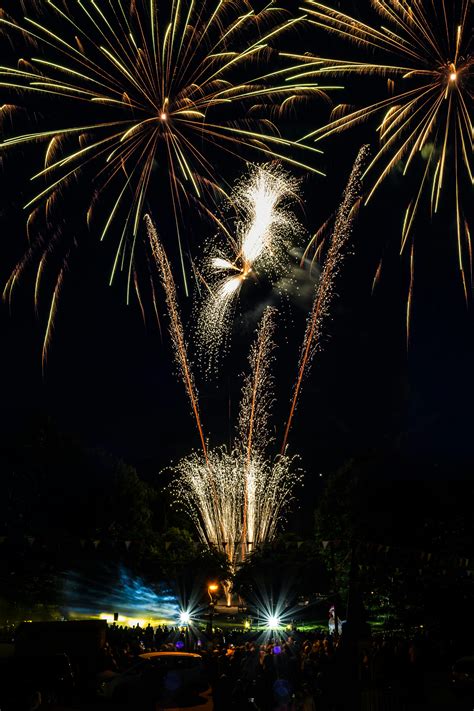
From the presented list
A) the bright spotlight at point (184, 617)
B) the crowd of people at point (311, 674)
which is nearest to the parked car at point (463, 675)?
the crowd of people at point (311, 674)

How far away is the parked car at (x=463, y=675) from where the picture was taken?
15.6 meters

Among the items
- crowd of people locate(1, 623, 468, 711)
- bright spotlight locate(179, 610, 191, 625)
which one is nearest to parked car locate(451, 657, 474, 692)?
crowd of people locate(1, 623, 468, 711)

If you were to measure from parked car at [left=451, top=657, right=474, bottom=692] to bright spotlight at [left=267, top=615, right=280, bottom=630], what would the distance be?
24515 mm

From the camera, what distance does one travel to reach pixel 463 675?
16078mm

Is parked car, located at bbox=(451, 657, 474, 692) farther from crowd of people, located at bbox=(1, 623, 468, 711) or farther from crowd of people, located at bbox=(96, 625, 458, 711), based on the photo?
crowd of people, located at bbox=(96, 625, 458, 711)

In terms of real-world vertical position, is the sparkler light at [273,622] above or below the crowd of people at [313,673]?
above

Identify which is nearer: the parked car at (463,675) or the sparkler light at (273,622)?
the parked car at (463,675)

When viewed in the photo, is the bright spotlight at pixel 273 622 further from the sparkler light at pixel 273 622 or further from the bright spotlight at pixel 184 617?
the bright spotlight at pixel 184 617

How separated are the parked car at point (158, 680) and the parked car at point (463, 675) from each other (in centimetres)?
625

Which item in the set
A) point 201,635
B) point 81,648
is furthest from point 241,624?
point 81,648

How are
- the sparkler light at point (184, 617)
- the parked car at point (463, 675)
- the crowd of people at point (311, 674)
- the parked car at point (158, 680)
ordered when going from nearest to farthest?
the crowd of people at point (311, 674) → the parked car at point (158, 680) → the parked car at point (463, 675) → the sparkler light at point (184, 617)

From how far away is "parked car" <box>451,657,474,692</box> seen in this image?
51.1 feet

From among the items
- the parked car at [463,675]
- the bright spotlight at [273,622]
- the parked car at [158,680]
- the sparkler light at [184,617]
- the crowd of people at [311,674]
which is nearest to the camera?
the crowd of people at [311,674]

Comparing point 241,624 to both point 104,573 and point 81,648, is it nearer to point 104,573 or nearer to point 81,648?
point 104,573
